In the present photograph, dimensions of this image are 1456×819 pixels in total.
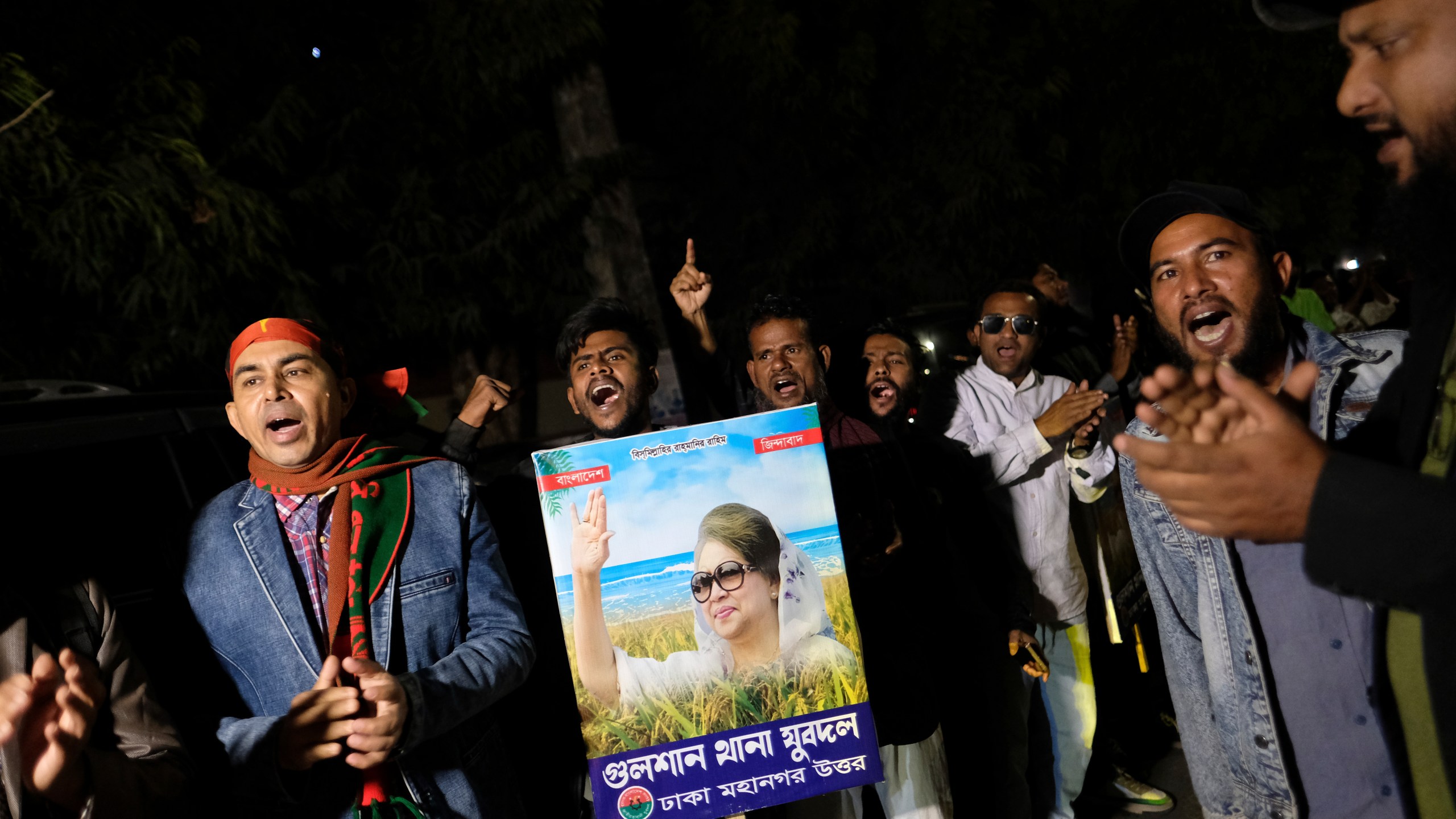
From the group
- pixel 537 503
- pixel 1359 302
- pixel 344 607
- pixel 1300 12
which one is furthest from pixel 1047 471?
pixel 1359 302

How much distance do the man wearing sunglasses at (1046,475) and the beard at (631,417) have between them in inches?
57.4

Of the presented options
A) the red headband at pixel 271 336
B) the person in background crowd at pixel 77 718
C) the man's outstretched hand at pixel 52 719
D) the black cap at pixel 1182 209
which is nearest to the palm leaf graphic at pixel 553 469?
the red headband at pixel 271 336

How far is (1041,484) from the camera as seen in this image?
3955mm

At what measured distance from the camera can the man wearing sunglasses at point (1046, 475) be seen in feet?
12.4

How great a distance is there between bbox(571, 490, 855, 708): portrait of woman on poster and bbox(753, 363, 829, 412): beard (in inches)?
35.0

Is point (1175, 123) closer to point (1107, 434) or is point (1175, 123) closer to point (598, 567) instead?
point (1107, 434)

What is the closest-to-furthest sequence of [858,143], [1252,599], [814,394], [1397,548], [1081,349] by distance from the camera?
[1397,548], [1252,599], [814,394], [1081,349], [858,143]

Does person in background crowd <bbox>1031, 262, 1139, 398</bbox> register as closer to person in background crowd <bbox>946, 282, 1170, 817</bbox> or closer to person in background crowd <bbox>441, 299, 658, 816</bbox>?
person in background crowd <bbox>946, 282, 1170, 817</bbox>

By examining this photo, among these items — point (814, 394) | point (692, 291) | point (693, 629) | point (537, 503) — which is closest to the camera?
point (693, 629)

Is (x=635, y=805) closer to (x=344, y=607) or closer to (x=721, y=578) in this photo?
(x=721, y=578)

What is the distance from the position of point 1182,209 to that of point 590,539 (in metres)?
1.81

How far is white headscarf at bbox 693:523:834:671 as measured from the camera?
2.62 meters

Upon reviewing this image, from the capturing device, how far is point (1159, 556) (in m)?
2.42

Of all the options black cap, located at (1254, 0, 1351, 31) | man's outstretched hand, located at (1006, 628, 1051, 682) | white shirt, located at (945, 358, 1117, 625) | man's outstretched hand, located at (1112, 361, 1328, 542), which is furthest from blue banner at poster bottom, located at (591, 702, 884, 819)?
black cap, located at (1254, 0, 1351, 31)
